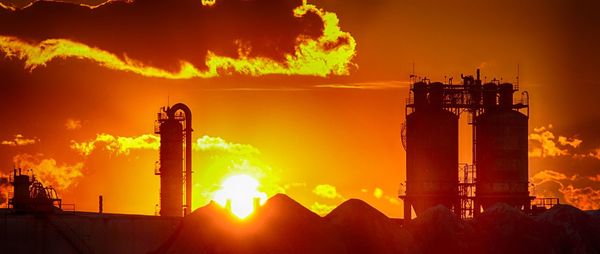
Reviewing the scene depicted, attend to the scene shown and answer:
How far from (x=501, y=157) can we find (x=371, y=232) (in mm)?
27564

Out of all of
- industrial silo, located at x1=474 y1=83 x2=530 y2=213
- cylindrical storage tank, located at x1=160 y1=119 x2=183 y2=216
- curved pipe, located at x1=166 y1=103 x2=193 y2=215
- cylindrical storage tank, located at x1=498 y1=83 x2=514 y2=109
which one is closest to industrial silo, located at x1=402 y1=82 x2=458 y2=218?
industrial silo, located at x1=474 y1=83 x2=530 y2=213

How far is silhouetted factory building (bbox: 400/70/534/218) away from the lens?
266ft

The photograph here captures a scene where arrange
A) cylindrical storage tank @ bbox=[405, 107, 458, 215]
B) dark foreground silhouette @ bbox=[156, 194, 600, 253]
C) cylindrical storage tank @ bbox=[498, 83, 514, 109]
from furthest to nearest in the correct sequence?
cylindrical storage tank @ bbox=[498, 83, 514, 109] < cylindrical storage tank @ bbox=[405, 107, 458, 215] < dark foreground silhouette @ bbox=[156, 194, 600, 253]

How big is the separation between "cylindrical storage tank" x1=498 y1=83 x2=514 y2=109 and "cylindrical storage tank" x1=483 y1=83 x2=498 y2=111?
40cm

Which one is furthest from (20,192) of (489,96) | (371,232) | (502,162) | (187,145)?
(489,96)

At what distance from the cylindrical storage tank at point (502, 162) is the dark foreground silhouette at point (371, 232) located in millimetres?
16003

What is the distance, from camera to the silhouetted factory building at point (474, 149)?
266ft

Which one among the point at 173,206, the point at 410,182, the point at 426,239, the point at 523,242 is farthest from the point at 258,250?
the point at 410,182

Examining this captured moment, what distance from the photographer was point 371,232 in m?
57.3

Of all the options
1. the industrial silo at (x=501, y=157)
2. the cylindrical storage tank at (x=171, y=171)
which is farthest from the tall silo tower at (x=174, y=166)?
the industrial silo at (x=501, y=157)

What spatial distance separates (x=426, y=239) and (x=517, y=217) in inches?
198

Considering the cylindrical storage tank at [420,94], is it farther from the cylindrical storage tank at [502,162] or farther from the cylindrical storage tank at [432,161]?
the cylindrical storage tank at [502,162]

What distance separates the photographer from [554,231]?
6397 cm

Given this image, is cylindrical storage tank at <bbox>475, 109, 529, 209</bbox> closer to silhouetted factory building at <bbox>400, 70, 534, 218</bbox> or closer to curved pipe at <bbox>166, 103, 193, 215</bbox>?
silhouetted factory building at <bbox>400, 70, 534, 218</bbox>
